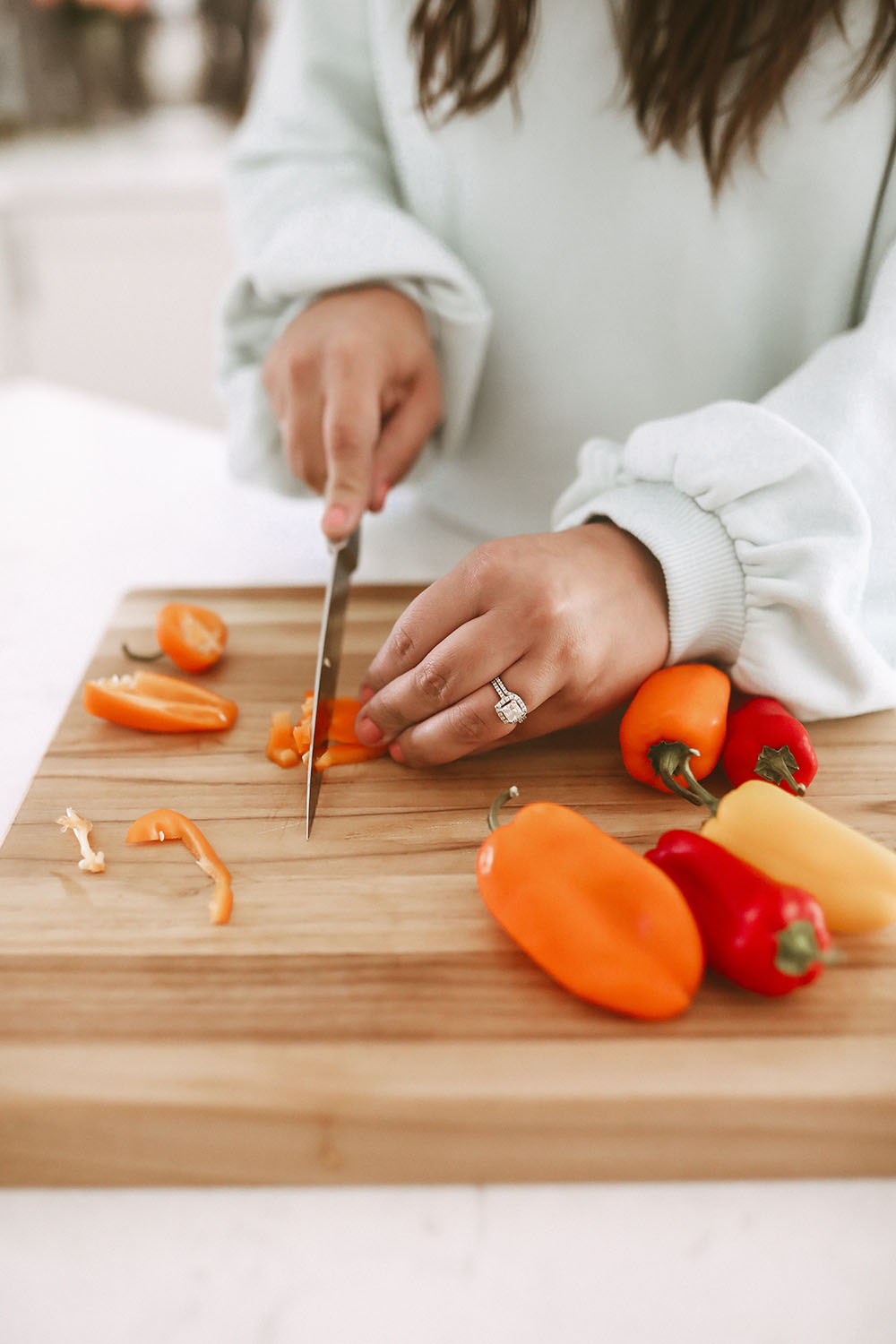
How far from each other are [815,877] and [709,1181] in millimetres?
192

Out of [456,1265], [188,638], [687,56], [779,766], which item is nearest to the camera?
[456,1265]

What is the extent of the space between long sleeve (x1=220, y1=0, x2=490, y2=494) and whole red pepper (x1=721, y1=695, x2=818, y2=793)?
530 millimetres

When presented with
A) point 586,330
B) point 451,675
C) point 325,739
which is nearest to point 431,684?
point 451,675

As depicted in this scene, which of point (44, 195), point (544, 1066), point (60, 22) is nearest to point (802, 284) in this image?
point (544, 1066)

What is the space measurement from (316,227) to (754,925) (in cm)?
84

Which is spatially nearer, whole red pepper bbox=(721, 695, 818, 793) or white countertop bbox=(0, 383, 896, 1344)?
white countertop bbox=(0, 383, 896, 1344)

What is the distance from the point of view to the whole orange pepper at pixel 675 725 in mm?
758

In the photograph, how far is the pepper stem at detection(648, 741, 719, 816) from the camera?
744 mm

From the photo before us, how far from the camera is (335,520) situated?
0.91 meters

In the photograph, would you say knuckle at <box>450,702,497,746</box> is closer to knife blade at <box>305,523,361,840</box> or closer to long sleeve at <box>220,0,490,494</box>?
knife blade at <box>305,523,361,840</box>

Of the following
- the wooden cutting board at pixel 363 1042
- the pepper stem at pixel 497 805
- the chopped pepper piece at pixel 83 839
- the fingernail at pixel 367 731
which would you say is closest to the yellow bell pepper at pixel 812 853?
the wooden cutting board at pixel 363 1042

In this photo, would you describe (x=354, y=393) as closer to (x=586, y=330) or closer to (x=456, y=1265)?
(x=586, y=330)

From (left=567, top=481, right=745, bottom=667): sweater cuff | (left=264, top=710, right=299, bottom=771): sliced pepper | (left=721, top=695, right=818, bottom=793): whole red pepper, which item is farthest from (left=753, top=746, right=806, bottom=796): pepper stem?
(left=264, top=710, right=299, bottom=771): sliced pepper

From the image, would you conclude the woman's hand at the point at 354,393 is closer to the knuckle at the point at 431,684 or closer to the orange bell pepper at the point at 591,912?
the knuckle at the point at 431,684
